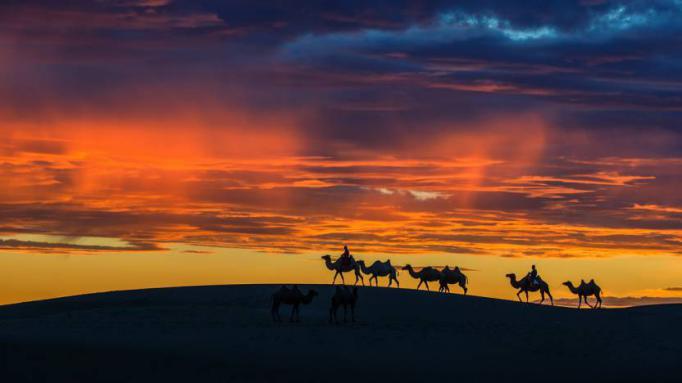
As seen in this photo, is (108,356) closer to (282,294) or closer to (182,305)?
(282,294)

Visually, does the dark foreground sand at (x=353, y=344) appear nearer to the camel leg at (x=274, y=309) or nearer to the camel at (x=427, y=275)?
the camel leg at (x=274, y=309)

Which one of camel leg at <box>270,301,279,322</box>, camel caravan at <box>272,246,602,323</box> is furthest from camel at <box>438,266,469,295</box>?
camel leg at <box>270,301,279,322</box>

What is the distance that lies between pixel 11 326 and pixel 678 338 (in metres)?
22.1

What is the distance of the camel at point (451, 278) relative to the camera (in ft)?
158

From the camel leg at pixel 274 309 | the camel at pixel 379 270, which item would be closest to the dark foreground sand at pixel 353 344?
the camel leg at pixel 274 309

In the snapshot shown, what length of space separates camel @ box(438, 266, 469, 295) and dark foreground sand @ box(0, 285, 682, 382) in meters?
5.79

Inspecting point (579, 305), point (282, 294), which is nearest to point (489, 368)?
point (282, 294)

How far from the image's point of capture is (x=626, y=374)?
101 feet

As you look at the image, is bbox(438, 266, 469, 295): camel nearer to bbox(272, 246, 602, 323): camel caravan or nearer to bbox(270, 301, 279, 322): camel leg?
bbox(272, 246, 602, 323): camel caravan

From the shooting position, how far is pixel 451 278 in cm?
4812

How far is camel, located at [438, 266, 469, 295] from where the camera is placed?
48.1m

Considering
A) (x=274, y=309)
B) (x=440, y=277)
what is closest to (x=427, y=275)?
(x=440, y=277)

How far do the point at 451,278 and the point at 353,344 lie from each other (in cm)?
1680

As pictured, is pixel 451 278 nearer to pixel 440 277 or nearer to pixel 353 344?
pixel 440 277
